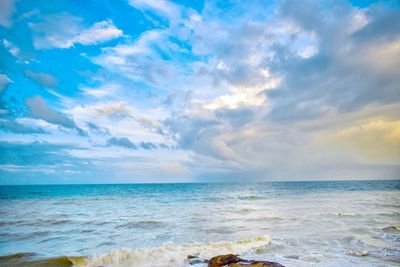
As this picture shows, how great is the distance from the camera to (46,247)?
1623cm

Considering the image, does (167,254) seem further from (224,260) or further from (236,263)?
(236,263)

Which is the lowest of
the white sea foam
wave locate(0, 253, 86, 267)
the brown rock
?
wave locate(0, 253, 86, 267)

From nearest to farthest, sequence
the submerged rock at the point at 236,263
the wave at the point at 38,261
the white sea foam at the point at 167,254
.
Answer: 1. the submerged rock at the point at 236,263
2. the white sea foam at the point at 167,254
3. the wave at the point at 38,261

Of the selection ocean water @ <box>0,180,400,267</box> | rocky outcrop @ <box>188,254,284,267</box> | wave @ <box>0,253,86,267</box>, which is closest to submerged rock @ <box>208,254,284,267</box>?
rocky outcrop @ <box>188,254,284,267</box>

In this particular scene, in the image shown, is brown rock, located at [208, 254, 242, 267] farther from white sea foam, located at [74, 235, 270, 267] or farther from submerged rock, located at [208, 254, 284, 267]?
white sea foam, located at [74, 235, 270, 267]

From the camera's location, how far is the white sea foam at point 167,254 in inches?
479

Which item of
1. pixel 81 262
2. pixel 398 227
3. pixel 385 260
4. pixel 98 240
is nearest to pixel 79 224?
pixel 98 240

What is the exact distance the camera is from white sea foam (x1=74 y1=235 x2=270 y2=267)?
12.2 m

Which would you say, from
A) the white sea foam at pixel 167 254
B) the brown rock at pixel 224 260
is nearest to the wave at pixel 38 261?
the white sea foam at pixel 167 254

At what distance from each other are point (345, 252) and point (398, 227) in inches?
367

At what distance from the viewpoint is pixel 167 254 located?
13312 mm

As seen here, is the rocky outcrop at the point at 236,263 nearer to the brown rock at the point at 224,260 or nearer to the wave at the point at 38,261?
the brown rock at the point at 224,260

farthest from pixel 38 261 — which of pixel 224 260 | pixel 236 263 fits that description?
pixel 236 263

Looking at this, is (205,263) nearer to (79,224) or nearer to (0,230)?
(79,224)
